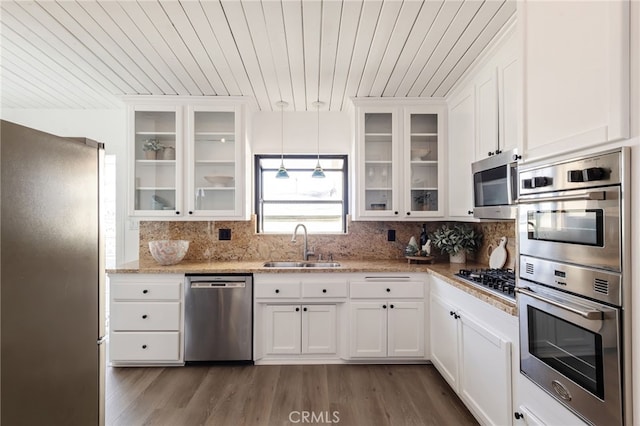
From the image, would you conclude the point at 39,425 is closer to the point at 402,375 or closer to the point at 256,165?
the point at 402,375

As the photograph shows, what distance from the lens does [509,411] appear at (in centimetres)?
158

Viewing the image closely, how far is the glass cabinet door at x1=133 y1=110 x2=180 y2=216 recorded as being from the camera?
9.97 ft

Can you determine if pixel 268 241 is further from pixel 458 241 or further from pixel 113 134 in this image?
pixel 113 134

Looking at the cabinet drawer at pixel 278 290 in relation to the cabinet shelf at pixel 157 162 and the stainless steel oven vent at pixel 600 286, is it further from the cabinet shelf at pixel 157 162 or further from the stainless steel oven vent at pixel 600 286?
the stainless steel oven vent at pixel 600 286

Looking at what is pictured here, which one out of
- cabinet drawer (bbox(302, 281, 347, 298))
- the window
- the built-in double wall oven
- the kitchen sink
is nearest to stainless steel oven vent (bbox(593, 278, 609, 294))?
the built-in double wall oven

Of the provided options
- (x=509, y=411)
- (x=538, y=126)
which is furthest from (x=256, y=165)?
(x=509, y=411)

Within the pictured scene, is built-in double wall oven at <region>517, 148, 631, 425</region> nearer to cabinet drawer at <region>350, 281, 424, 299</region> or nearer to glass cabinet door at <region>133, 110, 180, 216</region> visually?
cabinet drawer at <region>350, 281, 424, 299</region>

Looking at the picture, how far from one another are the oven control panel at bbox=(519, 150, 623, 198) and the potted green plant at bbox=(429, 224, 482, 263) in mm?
1625

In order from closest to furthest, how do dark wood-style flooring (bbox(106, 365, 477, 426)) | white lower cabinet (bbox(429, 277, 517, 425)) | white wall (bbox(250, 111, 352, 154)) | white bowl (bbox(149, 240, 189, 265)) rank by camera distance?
white lower cabinet (bbox(429, 277, 517, 425)) < dark wood-style flooring (bbox(106, 365, 477, 426)) < white bowl (bbox(149, 240, 189, 265)) < white wall (bbox(250, 111, 352, 154))

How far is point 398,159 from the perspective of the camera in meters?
3.08

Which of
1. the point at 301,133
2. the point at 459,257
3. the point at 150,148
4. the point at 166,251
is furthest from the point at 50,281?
the point at 459,257

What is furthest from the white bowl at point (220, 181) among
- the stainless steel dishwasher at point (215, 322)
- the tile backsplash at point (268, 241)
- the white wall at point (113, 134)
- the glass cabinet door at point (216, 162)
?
the white wall at point (113, 134)

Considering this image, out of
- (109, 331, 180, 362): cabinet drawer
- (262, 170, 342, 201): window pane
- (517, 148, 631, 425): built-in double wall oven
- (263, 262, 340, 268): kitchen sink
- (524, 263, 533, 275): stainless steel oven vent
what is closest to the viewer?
(517, 148, 631, 425): built-in double wall oven

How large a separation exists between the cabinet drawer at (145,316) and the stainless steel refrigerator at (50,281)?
4.90 feet
